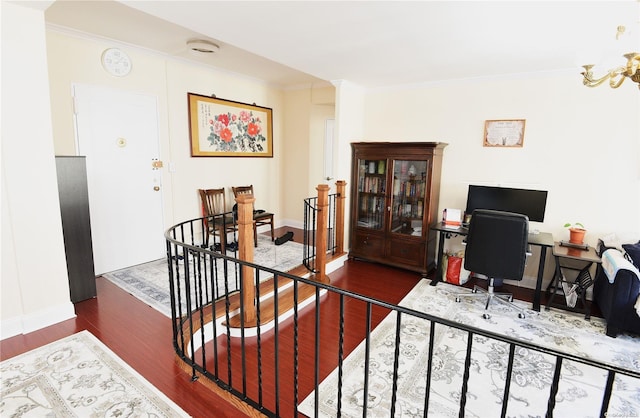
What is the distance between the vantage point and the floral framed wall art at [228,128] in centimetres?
462

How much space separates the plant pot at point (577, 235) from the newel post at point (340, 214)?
8.20 ft

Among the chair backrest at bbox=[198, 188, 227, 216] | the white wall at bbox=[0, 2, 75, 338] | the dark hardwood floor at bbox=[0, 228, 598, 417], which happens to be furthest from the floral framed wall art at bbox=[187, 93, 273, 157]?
the dark hardwood floor at bbox=[0, 228, 598, 417]

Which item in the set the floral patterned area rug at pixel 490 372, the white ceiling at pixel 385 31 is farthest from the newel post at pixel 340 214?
the floral patterned area rug at pixel 490 372

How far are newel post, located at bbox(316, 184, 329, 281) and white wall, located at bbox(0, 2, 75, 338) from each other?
232 cm

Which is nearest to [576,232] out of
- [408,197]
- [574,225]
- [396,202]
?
[574,225]

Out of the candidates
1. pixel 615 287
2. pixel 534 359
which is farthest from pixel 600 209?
pixel 534 359

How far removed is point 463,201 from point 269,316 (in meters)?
2.83

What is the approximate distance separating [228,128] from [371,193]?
2363 mm

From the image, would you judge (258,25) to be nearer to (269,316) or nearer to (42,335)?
(269,316)

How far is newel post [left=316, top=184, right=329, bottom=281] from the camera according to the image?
3605 millimetres

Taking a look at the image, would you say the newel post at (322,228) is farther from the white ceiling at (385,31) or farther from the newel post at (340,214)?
the white ceiling at (385,31)

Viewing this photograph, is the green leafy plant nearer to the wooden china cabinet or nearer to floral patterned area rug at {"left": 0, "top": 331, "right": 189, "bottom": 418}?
the wooden china cabinet

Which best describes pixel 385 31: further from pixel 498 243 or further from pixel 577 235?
pixel 577 235

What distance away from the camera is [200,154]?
4.71 metres
